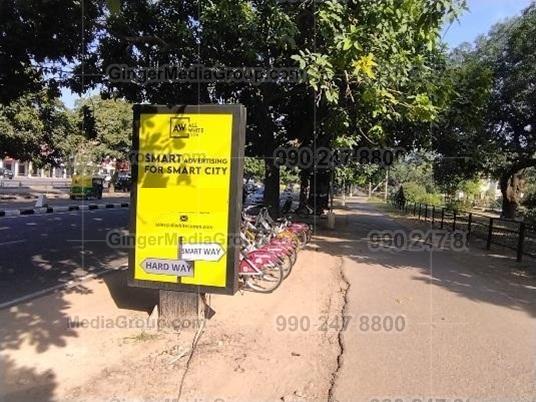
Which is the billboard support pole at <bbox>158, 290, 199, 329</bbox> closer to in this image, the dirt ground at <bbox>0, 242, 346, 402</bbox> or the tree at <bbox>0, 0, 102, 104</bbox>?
the dirt ground at <bbox>0, 242, 346, 402</bbox>

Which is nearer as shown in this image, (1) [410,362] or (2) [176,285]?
(1) [410,362]

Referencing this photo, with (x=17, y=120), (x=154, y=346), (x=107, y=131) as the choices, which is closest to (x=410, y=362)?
(x=154, y=346)

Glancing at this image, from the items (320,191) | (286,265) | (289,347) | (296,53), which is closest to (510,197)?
(320,191)

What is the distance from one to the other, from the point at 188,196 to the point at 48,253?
7065 mm

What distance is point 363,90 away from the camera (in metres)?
10.3

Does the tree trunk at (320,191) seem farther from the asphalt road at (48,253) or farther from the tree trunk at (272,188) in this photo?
the asphalt road at (48,253)

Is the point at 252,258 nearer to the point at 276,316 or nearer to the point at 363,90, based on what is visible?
the point at 276,316

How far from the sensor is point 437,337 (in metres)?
6.48

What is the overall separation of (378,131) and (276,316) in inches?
196

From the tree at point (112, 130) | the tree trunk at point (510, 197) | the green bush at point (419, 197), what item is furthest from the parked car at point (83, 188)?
the tree trunk at point (510, 197)

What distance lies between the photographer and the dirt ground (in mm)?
4996

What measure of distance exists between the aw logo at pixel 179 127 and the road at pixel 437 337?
9.34 ft

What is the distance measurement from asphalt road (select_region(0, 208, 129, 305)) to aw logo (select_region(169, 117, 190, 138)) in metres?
3.44

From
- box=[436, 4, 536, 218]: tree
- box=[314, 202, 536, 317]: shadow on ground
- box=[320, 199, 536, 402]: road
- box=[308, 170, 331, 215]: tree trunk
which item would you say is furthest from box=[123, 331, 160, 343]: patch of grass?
box=[308, 170, 331, 215]: tree trunk
